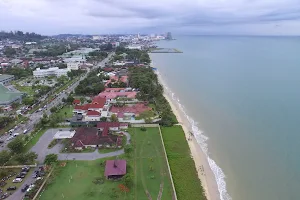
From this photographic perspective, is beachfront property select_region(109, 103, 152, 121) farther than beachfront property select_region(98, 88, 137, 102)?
No

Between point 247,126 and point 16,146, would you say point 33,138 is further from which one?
point 247,126

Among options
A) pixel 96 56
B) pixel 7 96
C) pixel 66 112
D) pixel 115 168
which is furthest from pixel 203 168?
pixel 96 56

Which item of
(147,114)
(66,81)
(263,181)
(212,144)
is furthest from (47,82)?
(263,181)

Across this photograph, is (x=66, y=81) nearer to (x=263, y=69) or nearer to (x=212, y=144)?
(x=212, y=144)

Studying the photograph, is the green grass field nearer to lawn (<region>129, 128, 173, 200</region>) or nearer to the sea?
lawn (<region>129, 128, 173, 200</region>)

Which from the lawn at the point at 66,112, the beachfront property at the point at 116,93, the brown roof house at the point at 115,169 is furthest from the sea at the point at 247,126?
the lawn at the point at 66,112

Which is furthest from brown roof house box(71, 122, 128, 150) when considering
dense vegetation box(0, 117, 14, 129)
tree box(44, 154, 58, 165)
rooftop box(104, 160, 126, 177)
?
dense vegetation box(0, 117, 14, 129)
